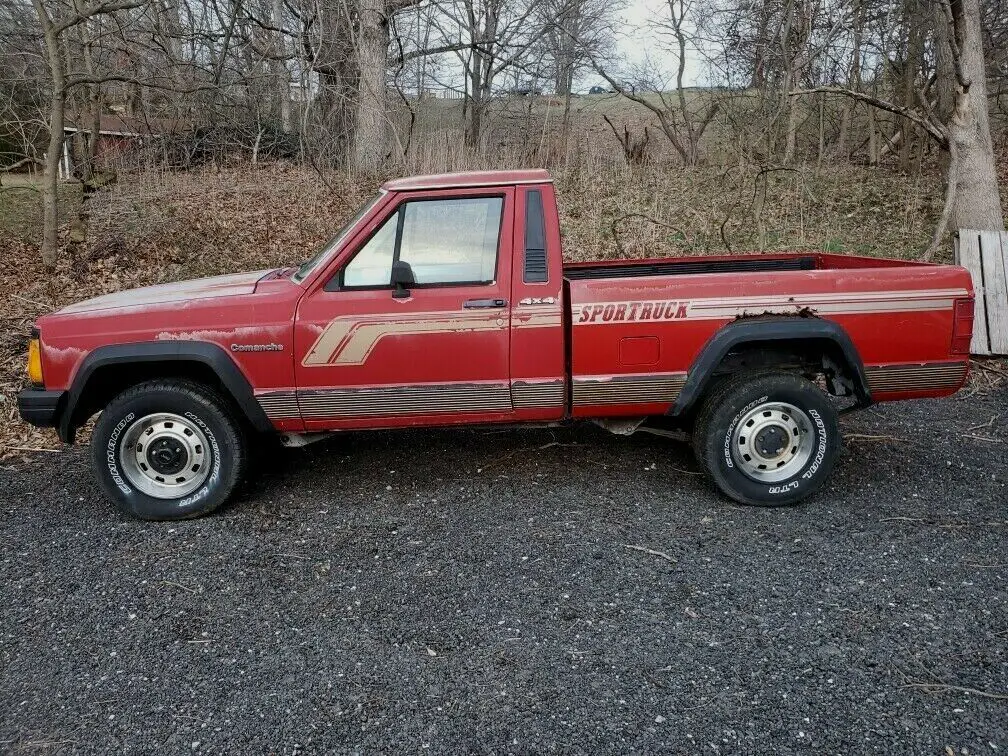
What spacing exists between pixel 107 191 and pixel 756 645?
1182 cm

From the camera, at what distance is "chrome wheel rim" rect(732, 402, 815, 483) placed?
432cm

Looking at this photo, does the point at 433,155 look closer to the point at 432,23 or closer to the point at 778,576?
the point at 432,23

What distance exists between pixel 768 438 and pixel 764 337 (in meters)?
0.62

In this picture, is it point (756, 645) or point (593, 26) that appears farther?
point (593, 26)

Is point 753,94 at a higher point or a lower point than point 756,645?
higher

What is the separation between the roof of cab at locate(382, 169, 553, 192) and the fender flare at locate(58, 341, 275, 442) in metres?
1.34

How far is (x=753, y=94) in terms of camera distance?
1583 centimetres

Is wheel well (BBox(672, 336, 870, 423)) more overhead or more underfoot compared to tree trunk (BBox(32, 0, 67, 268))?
more underfoot

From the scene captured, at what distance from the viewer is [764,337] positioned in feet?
13.5

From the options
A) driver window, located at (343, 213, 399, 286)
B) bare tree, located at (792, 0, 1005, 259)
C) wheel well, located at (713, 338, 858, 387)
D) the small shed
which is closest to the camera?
driver window, located at (343, 213, 399, 286)

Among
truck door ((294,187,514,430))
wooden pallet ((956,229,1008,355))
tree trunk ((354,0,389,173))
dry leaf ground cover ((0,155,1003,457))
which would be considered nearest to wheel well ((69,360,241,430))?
truck door ((294,187,514,430))

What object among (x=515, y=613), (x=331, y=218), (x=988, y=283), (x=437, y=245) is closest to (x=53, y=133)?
(x=331, y=218)

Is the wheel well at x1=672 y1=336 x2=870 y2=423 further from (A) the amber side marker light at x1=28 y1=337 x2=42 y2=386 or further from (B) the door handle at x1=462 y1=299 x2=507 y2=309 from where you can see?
(A) the amber side marker light at x1=28 y1=337 x2=42 y2=386

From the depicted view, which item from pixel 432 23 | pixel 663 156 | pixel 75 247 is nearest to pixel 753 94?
pixel 663 156
